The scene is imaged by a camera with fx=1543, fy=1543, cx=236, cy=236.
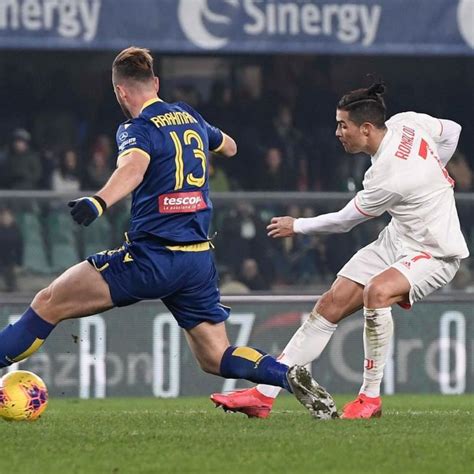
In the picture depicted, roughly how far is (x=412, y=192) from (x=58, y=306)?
6.91 ft

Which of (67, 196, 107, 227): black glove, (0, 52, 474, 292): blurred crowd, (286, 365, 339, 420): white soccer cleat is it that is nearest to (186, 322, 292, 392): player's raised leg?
(286, 365, 339, 420): white soccer cleat

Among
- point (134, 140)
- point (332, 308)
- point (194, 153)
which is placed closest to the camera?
point (134, 140)

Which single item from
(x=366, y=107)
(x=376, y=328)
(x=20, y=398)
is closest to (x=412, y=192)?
(x=366, y=107)

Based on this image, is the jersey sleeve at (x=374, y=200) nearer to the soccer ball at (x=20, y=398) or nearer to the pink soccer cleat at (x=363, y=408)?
the pink soccer cleat at (x=363, y=408)

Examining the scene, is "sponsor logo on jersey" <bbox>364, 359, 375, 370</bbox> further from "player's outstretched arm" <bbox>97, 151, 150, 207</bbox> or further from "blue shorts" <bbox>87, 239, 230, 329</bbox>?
"player's outstretched arm" <bbox>97, 151, 150, 207</bbox>

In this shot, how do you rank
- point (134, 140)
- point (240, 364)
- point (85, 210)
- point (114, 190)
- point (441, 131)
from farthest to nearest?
point (441, 131)
point (240, 364)
point (134, 140)
point (114, 190)
point (85, 210)

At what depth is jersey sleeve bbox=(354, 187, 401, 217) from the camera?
849cm

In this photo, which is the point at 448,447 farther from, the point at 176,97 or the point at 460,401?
the point at 176,97

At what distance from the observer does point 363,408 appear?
8562mm

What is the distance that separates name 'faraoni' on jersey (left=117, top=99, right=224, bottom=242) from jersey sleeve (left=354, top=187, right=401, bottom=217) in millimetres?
978

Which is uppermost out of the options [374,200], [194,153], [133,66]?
[133,66]

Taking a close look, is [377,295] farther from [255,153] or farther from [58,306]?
[255,153]

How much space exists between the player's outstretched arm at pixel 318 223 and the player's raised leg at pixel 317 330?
37cm

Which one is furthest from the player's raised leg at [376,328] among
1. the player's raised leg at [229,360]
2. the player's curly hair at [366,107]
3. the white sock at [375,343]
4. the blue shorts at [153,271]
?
the blue shorts at [153,271]
